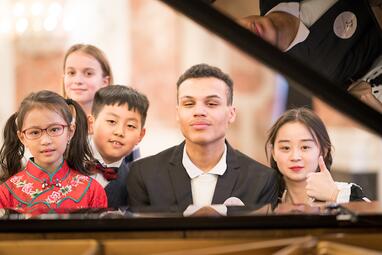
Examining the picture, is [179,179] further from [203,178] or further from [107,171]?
[107,171]

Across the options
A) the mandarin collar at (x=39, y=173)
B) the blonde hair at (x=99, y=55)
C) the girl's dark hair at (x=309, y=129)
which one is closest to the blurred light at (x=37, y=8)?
the blonde hair at (x=99, y=55)

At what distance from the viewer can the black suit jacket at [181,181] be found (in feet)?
5.44

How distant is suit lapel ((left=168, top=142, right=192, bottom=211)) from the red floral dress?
0.19 metres

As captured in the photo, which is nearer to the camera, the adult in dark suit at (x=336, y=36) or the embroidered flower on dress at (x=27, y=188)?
the embroidered flower on dress at (x=27, y=188)

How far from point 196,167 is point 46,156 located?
15.3 inches

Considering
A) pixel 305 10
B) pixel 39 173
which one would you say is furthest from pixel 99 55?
pixel 305 10

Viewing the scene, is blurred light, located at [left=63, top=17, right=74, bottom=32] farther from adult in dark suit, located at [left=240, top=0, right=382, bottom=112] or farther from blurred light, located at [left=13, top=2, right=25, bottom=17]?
adult in dark suit, located at [left=240, top=0, right=382, bottom=112]

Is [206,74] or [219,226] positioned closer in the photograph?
[219,226]

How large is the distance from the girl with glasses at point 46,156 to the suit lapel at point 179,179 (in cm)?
19

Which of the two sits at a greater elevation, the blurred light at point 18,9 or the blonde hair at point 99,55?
the blurred light at point 18,9

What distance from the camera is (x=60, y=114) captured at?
1650 millimetres

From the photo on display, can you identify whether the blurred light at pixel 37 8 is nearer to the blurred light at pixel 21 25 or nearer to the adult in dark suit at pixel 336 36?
the blurred light at pixel 21 25

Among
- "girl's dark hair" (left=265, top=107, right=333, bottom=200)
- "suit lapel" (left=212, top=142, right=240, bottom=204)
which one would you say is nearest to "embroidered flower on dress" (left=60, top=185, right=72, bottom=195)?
"suit lapel" (left=212, top=142, right=240, bottom=204)

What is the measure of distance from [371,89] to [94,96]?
35.6 inches
